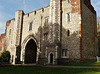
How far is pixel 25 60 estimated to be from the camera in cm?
2547

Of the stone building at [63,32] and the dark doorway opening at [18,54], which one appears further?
the dark doorway opening at [18,54]

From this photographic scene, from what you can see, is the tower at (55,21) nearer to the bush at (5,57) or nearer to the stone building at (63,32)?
the stone building at (63,32)

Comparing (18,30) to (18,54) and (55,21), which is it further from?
(55,21)

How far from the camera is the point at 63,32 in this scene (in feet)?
63.9

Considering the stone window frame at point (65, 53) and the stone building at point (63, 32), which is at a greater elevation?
the stone building at point (63, 32)

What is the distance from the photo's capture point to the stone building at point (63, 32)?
18.0 m

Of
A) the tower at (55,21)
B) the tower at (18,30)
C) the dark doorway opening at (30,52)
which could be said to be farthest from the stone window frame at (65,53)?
the tower at (18,30)

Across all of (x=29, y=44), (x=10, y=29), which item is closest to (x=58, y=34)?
(x=29, y=44)

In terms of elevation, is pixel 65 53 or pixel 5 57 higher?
pixel 65 53

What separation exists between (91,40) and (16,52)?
605 inches

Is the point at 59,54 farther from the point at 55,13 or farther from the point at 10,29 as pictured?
the point at 10,29

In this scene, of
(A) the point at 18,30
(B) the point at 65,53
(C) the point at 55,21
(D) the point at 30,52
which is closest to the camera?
(B) the point at 65,53

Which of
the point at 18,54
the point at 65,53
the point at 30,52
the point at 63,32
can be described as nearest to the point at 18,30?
the point at 18,54

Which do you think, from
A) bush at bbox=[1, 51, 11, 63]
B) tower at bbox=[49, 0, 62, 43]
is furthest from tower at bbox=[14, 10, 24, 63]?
tower at bbox=[49, 0, 62, 43]
